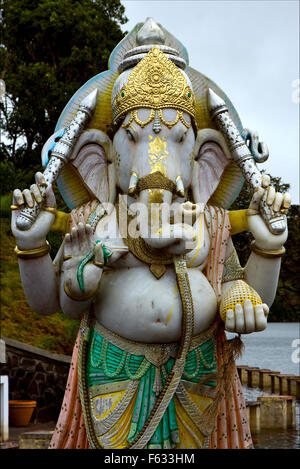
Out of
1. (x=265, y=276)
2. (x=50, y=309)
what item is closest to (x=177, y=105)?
(x=265, y=276)

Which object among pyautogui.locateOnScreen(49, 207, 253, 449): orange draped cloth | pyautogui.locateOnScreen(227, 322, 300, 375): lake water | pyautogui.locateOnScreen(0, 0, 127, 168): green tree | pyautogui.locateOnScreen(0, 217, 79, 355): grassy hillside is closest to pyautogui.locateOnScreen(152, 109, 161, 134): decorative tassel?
pyautogui.locateOnScreen(49, 207, 253, 449): orange draped cloth

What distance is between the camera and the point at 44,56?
1448cm

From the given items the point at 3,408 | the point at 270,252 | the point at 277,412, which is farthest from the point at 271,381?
the point at 270,252

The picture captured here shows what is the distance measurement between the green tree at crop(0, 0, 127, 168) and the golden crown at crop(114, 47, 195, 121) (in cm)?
941

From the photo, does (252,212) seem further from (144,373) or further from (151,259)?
(144,373)

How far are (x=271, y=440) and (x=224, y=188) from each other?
812cm

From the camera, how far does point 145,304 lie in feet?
10.1

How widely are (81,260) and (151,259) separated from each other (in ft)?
1.09

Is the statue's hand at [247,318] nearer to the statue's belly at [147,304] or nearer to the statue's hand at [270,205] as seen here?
the statue's belly at [147,304]

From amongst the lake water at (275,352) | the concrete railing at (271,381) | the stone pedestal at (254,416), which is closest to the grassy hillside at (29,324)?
the stone pedestal at (254,416)

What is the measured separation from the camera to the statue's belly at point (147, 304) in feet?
10.1

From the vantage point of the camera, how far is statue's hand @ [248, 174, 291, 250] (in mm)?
3131

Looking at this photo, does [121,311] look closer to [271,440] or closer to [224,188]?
[224,188]

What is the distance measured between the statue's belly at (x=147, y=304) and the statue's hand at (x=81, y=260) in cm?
15
